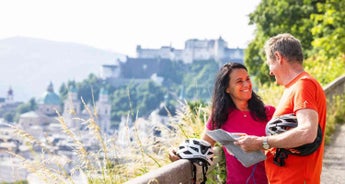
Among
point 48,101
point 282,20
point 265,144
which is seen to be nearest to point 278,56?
point 265,144

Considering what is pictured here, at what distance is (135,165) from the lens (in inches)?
191

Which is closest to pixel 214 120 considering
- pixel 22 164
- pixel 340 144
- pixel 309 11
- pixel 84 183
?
pixel 84 183

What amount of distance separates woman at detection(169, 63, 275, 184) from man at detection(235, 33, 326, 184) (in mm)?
762

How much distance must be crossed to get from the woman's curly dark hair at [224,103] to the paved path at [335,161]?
124 inches

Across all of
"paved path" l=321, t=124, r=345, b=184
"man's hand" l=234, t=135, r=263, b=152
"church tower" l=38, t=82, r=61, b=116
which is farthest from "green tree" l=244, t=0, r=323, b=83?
"church tower" l=38, t=82, r=61, b=116

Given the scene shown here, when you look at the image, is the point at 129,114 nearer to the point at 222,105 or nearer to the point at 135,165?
the point at 135,165

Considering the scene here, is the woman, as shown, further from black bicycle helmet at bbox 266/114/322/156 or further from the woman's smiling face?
black bicycle helmet at bbox 266/114/322/156

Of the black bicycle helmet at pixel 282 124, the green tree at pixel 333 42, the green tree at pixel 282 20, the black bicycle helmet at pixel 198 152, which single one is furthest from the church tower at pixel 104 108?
the black bicycle helmet at pixel 282 124

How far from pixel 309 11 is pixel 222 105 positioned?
30.8 meters

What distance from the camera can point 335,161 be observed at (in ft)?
Answer: 26.7

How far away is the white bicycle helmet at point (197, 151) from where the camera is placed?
151 inches

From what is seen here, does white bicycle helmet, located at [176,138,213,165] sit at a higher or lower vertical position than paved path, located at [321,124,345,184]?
higher

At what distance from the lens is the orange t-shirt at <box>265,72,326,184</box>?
10.1 feet

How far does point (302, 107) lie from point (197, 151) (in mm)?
976
